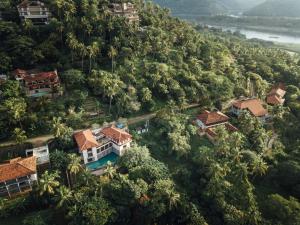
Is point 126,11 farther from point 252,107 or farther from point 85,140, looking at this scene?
point 85,140

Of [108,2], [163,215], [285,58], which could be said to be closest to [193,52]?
[108,2]

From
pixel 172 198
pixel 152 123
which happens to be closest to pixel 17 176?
pixel 172 198

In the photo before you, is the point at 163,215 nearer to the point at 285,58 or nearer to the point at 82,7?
the point at 82,7

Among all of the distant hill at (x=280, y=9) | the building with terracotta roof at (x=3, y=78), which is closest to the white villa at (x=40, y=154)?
the building with terracotta roof at (x=3, y=78)

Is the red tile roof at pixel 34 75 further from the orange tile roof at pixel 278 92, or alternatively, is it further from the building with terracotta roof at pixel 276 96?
the orange tile roof at pixel 278 92

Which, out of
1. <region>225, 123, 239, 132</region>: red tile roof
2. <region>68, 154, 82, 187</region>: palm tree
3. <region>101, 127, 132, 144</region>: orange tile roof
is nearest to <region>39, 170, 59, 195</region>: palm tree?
<region>68, 154, 82, 187</region>: palm tree

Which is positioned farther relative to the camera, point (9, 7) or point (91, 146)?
point (9, 7)
